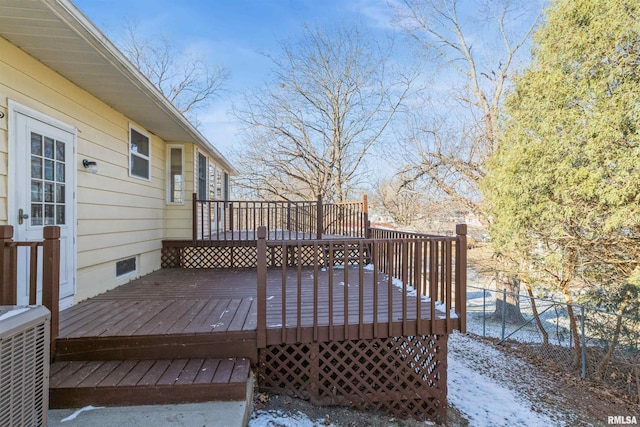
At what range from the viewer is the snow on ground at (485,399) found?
2.56 meters

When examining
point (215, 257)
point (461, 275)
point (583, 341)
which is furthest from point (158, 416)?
point (583, 341)

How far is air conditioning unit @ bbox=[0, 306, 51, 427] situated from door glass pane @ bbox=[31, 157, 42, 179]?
2.06 meters

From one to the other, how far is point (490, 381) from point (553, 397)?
3.11 ft

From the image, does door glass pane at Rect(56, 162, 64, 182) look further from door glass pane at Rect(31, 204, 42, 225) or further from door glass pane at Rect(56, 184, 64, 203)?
door glass pane at Rect(31, 204, 42, 225)

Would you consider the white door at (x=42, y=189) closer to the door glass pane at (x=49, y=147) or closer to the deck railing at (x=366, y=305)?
the door glass pane at (x=49, y=147)

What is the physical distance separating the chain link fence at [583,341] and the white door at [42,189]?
309 inches

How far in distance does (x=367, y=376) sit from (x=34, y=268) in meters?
3.00

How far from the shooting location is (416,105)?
13320mm

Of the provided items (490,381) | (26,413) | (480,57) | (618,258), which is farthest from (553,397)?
(480,57)

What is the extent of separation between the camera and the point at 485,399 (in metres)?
4.32

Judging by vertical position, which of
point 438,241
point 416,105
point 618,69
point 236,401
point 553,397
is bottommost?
point 553,397

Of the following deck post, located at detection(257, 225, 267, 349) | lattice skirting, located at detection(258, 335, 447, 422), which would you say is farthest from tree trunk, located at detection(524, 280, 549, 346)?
deck post, located at detection(257, 225, 267, 349)

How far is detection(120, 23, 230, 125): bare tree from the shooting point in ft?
49.0

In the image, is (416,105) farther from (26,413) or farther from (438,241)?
(26,413)
